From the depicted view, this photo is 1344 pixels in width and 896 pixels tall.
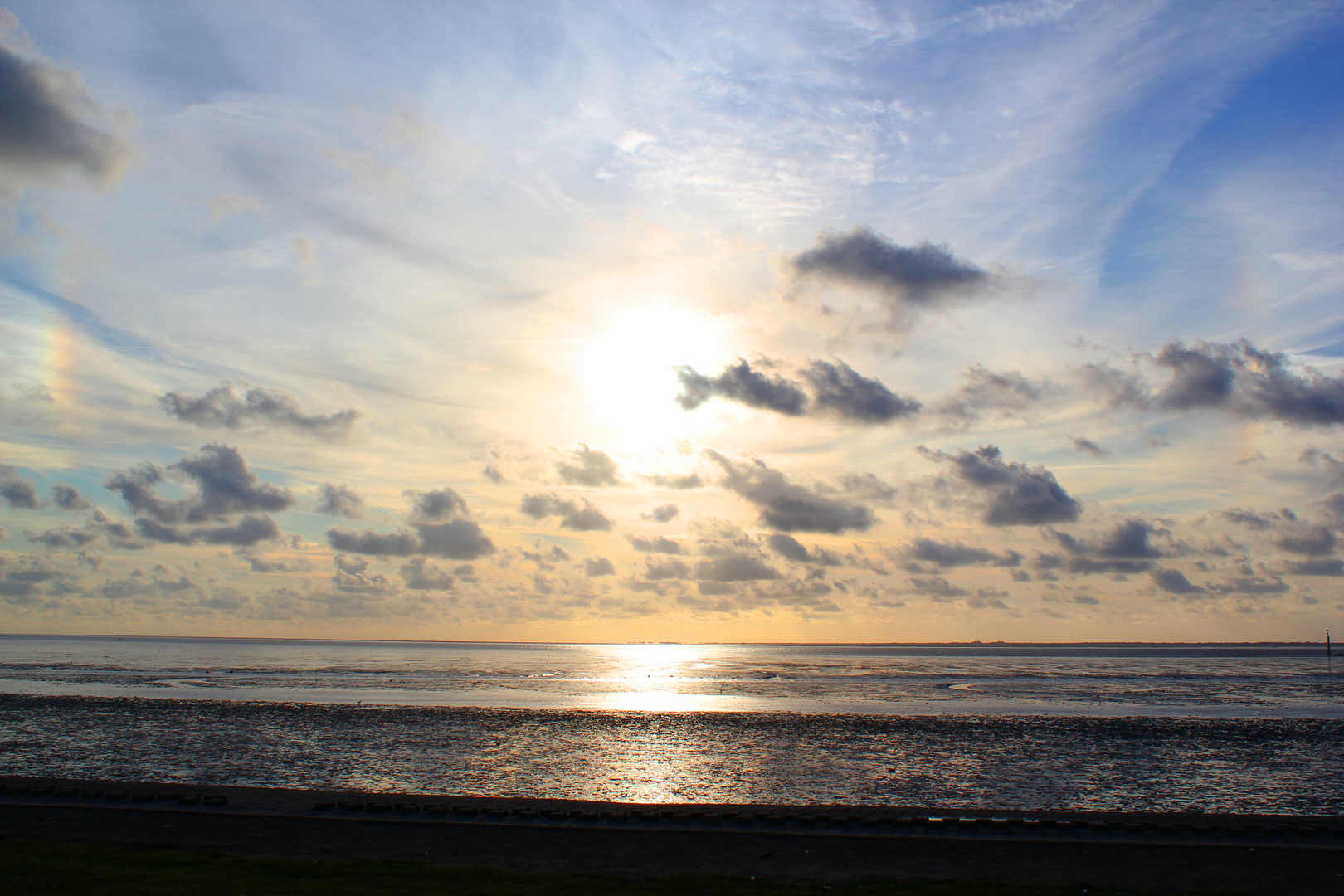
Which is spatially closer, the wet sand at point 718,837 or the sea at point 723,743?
the wet sand at point 718,837

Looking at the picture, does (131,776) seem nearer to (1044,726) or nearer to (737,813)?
(737,813)

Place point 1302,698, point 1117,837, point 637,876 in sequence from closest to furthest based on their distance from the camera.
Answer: point 637,876
point 1117,837
point 1302,698

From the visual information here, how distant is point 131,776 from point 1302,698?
338ft

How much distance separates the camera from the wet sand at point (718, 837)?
23.1 m

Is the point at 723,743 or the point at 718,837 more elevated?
the point at 718,837

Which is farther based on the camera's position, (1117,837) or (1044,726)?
(1044,726)

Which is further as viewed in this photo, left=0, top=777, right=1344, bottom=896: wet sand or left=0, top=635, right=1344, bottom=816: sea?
left=0, top=635, right=1344, bottom=816: sea

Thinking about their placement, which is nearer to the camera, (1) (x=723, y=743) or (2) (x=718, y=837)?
(2) (x=718, y=837)

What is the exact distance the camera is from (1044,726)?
200 ft

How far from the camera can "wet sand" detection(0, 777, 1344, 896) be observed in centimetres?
2312

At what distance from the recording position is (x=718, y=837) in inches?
1066

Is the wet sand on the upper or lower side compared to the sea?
upper

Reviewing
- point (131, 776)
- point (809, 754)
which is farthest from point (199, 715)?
point (809, 754)

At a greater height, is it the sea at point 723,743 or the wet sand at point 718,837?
the wet sand at point 718,837
